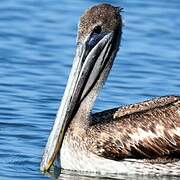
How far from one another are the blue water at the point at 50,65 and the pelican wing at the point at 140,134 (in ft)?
1.10

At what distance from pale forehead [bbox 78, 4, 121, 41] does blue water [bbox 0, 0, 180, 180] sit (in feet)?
4.97

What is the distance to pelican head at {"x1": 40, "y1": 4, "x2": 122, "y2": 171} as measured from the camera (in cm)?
1212

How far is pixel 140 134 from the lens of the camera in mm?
12258

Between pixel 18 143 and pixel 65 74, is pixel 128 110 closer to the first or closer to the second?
pixel 18 143

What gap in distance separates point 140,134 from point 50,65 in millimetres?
4609

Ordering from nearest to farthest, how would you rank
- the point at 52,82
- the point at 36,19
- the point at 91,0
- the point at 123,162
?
the point at 123,162 < the point at 52,82 < the point at 36,19 < the point at 91,0

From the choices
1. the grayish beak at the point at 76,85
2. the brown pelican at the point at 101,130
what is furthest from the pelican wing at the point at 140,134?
the grayish beak at the point at 76,85

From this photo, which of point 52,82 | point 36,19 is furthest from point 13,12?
point 52,82

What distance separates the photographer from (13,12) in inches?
786

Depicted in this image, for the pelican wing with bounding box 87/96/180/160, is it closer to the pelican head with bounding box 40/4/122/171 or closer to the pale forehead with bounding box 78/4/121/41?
the pelican head with bounding box 40/4/122/171

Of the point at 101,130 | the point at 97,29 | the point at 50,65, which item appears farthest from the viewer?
the point at 50,65

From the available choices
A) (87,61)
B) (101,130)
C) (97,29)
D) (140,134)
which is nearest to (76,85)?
(87,61)

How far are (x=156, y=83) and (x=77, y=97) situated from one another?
373cm

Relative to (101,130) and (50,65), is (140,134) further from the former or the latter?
(50,65)
